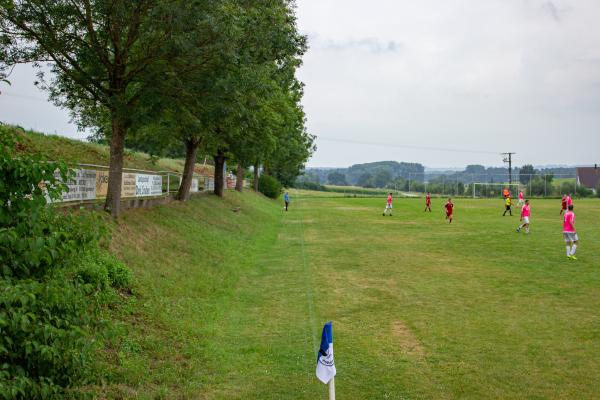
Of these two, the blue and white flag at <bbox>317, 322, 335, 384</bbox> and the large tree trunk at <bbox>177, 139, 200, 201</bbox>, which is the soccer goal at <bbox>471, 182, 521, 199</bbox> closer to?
the large tree trunk at <bbox>177, 139, 200, 201</bbox>

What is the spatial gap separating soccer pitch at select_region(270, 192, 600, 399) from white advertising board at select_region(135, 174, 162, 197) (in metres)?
5.17

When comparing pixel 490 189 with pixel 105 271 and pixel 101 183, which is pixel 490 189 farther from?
pixel 105 271

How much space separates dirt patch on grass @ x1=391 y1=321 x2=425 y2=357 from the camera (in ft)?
28.1

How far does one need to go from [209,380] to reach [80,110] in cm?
1307

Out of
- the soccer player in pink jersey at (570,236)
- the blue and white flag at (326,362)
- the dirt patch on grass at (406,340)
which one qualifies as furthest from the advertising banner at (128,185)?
the soccer player in pink jersey at (570,236)

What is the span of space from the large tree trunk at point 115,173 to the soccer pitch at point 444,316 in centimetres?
460

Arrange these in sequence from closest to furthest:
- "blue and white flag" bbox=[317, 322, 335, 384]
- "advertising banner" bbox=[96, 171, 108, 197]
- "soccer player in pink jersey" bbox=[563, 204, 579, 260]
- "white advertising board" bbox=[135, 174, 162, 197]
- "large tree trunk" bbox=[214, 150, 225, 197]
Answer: "blue and white flag" bbox=[317, 322, 335, 384], "advertising banner" bbox=[96, 171, 108, 197], "soccer player in pink jersey" bbox=[563, 204, 579, 260], "white advertising board" bbox=[135, 174, 162, 197], "large tree trunk" bbox=[214, 150, 225, 197]

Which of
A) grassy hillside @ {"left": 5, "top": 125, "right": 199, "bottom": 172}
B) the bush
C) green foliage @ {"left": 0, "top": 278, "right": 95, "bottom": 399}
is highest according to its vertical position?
grassy hillside @ {"left": 5, "top": 125, "right": 199, "bottom": 172}

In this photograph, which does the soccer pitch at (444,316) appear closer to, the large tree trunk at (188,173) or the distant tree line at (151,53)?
the distant tree line at (151,53)

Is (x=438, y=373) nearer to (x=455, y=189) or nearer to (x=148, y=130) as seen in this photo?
(x=148, y=130)

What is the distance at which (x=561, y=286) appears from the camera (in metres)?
13.5

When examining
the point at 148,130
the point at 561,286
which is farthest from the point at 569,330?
the point at 148,130

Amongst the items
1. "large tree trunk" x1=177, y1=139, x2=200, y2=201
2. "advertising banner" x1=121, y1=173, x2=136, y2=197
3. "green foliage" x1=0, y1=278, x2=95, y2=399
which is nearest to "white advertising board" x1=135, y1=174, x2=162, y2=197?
"advertising banner" x1=121, y1=173, x2=136, y2=197

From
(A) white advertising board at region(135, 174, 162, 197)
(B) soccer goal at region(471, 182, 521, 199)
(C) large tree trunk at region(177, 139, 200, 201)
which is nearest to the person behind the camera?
(A) white advertising board at region(135, 174, 162, 197)
